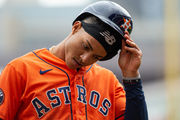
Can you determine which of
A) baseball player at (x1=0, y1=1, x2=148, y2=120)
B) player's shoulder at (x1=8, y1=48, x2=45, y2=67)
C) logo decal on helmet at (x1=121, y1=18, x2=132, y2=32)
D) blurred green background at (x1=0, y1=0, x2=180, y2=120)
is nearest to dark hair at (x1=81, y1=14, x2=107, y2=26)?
baseball player at (x1=0, y1=1, x2=148, y2=120)

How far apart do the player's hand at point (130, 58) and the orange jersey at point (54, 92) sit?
0.51 ft

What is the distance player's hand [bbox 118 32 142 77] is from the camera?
2.42 m

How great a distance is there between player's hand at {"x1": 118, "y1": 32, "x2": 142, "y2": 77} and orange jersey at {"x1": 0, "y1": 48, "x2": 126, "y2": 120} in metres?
0.16

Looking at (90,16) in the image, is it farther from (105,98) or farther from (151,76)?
(151,76)

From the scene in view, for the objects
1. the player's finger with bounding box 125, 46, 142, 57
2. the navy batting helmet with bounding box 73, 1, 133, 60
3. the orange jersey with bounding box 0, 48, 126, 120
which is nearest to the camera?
the orange jersey with bounding box 0, 48, 126, 120

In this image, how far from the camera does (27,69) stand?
2.24 m

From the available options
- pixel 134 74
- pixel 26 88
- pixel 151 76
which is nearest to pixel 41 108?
pixel 26 88

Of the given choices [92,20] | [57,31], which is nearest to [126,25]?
[92,20]

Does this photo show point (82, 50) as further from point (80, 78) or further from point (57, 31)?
point (57, 31)

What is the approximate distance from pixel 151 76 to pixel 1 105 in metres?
13.2

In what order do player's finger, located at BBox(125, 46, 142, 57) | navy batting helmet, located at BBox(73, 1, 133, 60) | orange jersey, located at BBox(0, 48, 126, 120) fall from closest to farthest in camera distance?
orange jersey, located at BBox(0, 48, 126, 120) → navy batting helmet, located at BBox(73, 1, 133, 60) → player's finger, located at BBox(125, 46, 142, 57)

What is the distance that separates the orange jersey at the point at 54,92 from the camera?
219 centimetres

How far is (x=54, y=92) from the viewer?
7.46 ft

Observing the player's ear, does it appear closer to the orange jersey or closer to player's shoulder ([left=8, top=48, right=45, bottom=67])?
the orange jersey
